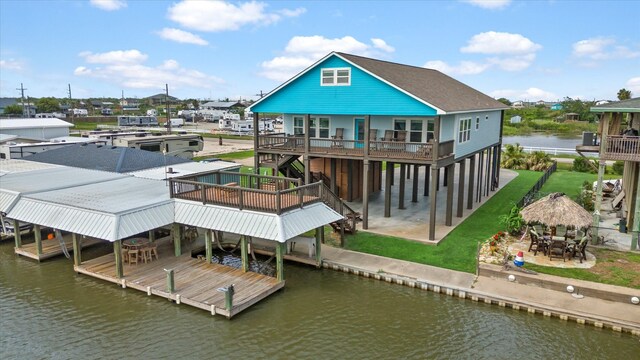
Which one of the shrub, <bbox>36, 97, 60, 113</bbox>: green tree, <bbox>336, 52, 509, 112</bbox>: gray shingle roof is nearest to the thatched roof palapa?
<bbox>336, 52, 509, 112</bbox>: gray shingle roof

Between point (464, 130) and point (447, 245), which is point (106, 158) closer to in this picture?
point (447, 245)

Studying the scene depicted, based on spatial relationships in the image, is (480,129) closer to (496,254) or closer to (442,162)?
(442,162)

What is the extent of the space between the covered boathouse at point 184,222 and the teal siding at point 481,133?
922cm

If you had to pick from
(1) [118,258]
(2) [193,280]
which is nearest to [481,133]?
(2) [193,280]

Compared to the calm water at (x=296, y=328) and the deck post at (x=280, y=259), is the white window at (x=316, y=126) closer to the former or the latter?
the deck post at (x=280, y=259)

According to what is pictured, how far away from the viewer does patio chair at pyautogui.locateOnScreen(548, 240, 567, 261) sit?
17.2m

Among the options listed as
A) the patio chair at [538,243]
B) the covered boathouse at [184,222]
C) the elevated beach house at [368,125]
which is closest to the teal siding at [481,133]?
the elevated beach house at [368,125]

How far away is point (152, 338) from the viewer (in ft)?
42.1

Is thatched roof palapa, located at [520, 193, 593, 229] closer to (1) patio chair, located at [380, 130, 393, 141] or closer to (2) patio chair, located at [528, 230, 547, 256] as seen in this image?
(2) patio chair, located at [528, 230, 547, 256]

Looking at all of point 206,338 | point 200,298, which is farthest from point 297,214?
point 206,338

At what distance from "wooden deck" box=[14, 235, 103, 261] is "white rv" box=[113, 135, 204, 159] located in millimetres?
15586

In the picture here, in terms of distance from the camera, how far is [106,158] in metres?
26.5

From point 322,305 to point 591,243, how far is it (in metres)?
12.4

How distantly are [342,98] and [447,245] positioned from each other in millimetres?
8682
